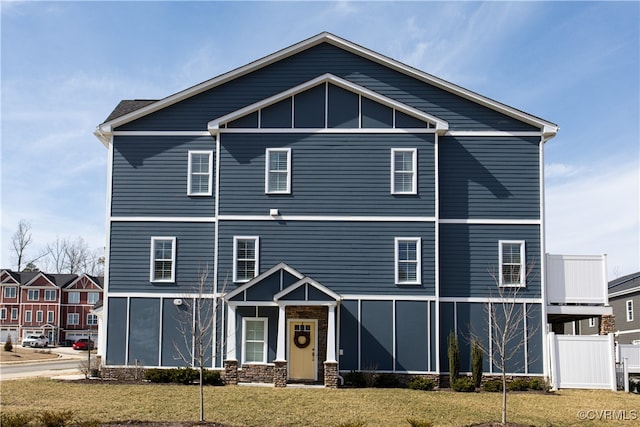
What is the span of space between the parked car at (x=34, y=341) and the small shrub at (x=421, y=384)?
200 feet

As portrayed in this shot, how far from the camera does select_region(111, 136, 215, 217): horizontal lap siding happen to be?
2666 centimetres

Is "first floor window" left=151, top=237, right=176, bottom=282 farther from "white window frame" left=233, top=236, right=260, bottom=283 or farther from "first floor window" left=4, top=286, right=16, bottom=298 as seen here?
"first floor window" left=4, top=286, right=16, bottom=298

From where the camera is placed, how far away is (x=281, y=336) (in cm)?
2383

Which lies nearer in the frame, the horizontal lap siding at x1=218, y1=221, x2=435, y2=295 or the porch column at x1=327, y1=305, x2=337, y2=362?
the porch column at x1=327, y1=305, x2=337, y2=362

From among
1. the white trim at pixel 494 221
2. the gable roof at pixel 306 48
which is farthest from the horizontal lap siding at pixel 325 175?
the gable roof at pixel 306 48

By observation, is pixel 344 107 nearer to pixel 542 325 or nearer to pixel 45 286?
pixel 542 325

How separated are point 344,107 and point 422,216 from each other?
488cm

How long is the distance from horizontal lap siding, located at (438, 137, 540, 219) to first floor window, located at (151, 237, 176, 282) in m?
9.93

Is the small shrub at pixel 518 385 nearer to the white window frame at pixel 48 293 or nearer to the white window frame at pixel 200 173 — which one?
the white window frame at pixel 200 173

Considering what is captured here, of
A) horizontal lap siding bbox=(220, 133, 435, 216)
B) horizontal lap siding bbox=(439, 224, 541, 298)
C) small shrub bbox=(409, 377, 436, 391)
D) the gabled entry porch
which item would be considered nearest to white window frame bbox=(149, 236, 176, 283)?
horizontal lap siding bbox=(220, 133, 435, 216)

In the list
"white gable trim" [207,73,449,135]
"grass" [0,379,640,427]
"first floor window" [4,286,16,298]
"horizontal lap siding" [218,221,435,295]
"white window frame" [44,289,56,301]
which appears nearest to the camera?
"grass" [0,379,640,427]

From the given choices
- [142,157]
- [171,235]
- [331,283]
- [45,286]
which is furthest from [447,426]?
[45,286]

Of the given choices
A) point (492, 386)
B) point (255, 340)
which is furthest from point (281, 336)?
point (492, 386)

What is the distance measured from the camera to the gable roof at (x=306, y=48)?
86.7ft
